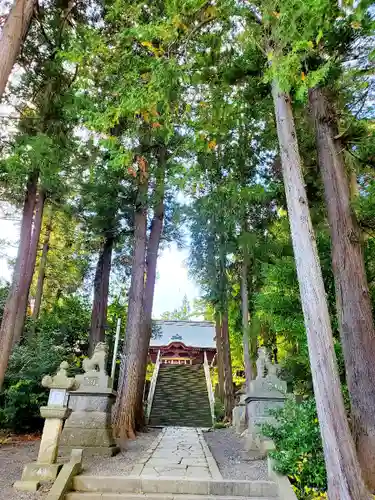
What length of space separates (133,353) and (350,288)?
5.72 meters

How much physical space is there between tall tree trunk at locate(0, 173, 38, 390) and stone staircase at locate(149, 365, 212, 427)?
23.5ft

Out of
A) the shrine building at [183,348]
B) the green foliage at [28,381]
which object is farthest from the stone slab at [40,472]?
the shrine building at [183,348]

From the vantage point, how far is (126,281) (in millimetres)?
14258

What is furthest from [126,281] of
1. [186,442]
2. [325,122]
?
[325,122]

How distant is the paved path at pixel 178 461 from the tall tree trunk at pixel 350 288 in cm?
202

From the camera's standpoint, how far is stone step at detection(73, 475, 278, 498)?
474 centimetres

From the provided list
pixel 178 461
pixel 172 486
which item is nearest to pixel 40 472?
pixel 172 486

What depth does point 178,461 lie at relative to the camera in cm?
621

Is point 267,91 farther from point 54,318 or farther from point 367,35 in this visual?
point 54,318

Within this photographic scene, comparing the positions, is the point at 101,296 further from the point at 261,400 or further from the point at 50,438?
the point at 50,438

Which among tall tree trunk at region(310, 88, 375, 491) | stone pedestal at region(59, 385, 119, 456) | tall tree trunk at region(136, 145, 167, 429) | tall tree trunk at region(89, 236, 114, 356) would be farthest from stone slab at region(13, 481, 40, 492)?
tall tree trunk at region(89, 236, 114, 356)

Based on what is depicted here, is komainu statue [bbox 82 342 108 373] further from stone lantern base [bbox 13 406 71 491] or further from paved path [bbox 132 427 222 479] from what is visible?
stone lantern base [bbox 13 406 71 491]

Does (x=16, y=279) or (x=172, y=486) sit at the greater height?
(x=16, y=279)

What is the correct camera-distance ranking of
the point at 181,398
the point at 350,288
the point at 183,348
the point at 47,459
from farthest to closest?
A: the point at 183,348 < the point at 181,398 < the point at 350,288 < the point at 47,459
